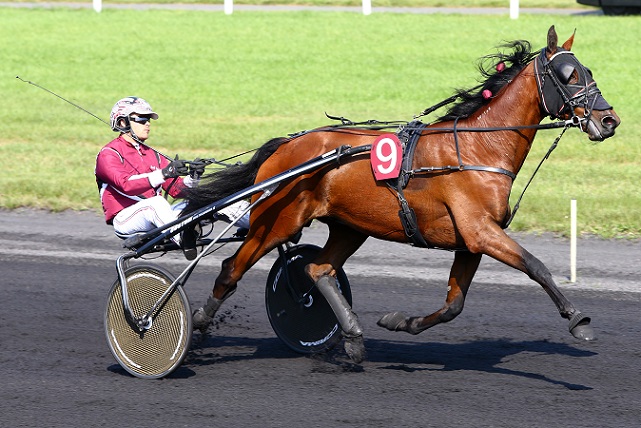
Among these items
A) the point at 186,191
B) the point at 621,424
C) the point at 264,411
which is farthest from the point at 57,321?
the point at 621,424

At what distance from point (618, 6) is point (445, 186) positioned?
63.9ft

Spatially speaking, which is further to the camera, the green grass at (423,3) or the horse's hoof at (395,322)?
the green grass at (423,3)

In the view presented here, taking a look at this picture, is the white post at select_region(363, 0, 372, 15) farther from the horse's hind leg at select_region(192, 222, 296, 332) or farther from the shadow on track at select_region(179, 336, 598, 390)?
the horse's hind leg at select_region(192, 222, 296, 332)

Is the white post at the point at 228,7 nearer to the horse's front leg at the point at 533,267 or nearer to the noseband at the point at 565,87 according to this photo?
the noseband at the point at 565,87

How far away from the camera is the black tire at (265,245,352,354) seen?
6.67 m

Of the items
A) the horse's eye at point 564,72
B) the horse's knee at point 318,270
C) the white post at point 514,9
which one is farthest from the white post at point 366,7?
the horse's eye at point 564,72

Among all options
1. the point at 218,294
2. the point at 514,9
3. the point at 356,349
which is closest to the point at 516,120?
the point at 356,349

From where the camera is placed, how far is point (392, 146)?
5.94 meters

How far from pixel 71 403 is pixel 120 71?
50.6 feet

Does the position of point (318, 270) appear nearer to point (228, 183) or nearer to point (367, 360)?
point (367, 360)

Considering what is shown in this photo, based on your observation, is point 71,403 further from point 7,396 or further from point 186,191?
point 186,191

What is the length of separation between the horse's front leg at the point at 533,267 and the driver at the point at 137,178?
168 cm

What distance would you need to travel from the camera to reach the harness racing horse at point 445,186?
568cm

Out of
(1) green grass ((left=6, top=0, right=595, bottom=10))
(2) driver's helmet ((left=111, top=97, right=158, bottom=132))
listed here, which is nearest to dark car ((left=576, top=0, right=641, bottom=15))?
(1) green grass ((left=6, top=0, right=595, bottom=10))
